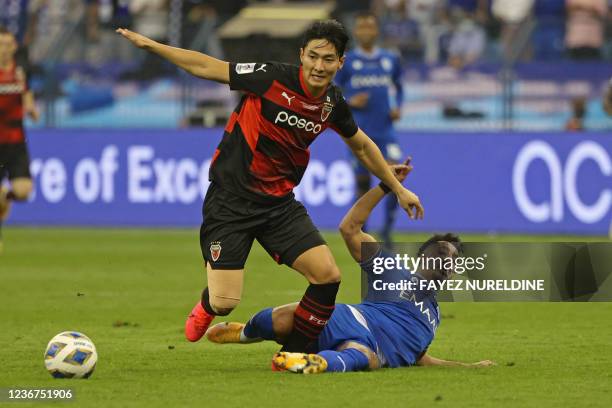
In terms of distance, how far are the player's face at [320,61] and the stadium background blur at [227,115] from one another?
403 centimetres

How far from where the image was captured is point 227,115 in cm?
2147

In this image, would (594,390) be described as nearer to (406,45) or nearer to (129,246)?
(129,246)

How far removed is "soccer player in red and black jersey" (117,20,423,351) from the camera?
26.4ft

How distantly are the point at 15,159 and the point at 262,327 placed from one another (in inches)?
352

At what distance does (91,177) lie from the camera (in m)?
20.5

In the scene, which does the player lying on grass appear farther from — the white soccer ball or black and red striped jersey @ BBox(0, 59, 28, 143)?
black and red striped jersey @ BBox(0, 59, 28, 143)

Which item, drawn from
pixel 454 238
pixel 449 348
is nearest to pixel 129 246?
pixel 449 348

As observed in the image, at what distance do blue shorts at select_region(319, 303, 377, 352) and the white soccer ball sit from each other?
137cm

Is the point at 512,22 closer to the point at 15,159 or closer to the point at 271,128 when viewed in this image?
the point at 15,159

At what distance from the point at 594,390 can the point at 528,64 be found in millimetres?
13748

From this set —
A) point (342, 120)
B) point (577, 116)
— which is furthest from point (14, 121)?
point (342, 120)

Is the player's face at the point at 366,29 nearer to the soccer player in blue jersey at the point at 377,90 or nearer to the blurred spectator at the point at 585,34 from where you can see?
the soccer player in blue jersey at the point at 377,90

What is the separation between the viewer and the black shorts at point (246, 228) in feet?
27.5

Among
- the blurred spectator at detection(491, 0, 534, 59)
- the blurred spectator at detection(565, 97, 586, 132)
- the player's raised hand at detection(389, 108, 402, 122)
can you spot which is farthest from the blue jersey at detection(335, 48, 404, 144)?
the blurred spectator at detection(491, 0, 534, 59)
